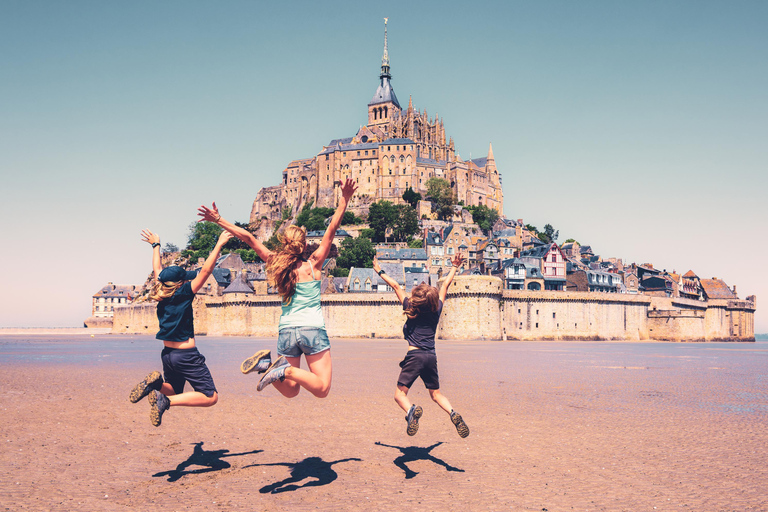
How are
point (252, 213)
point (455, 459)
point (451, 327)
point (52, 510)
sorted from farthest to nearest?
point (252, 213), point (451, 327), point (455, 459), point (52, 510)

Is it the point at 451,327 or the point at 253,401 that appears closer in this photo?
the point at 253,401

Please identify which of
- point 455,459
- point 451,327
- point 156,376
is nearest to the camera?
point 156,376

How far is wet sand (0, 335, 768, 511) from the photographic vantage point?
6883 mm

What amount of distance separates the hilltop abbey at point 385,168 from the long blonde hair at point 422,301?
390ft

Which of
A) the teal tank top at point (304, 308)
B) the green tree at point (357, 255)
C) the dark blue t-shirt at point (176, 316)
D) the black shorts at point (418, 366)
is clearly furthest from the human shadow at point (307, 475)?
the green tree at point (357, 255)

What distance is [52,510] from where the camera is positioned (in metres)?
6.27

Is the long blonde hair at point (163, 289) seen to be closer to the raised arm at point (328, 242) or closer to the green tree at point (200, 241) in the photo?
the raised arm at point (328, 242)

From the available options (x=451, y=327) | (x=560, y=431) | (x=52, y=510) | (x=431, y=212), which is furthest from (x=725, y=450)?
(x=431, y=212)

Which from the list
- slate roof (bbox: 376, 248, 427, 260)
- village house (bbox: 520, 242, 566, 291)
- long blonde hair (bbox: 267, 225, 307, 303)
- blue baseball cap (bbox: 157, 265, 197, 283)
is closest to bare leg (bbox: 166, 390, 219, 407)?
blue baseball cap (bbox: 157, 265, 197, 283)

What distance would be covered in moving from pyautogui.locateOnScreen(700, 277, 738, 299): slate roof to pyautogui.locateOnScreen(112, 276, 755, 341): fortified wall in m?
24.7

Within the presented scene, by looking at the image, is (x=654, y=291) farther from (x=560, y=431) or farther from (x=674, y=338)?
(x=560, y=431)

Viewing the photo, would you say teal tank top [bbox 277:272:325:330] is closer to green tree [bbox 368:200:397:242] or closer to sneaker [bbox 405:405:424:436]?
sneaker [bbox 405:405:424:436]

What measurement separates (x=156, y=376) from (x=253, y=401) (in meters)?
7.80

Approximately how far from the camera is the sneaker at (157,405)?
692 cm
